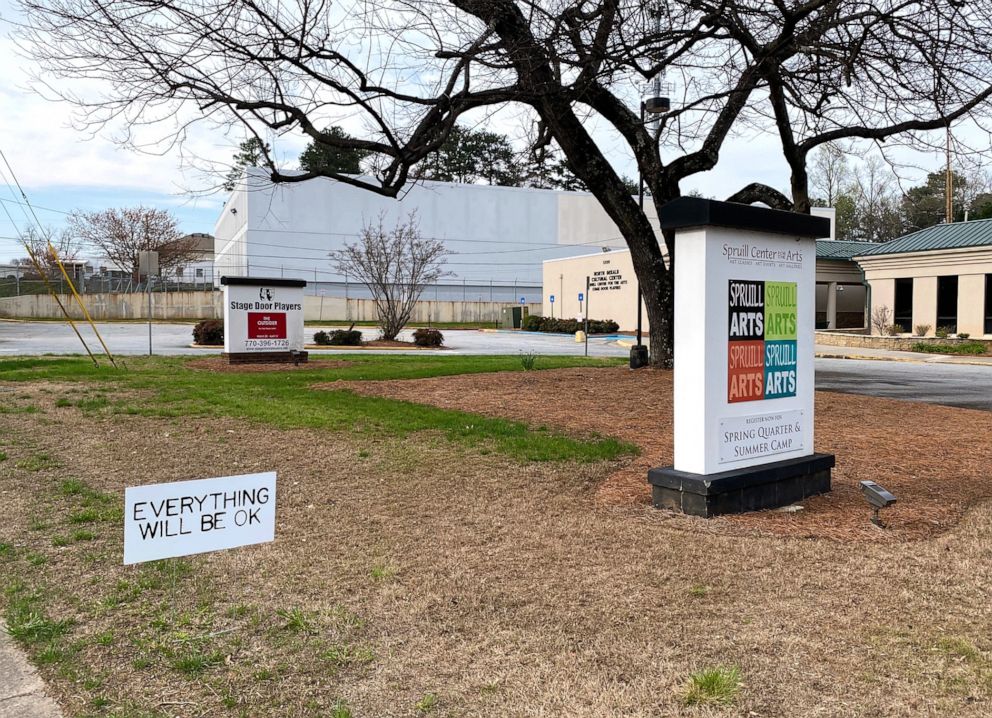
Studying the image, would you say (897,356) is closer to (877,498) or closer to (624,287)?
(624,287)

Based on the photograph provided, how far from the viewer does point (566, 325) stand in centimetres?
4616

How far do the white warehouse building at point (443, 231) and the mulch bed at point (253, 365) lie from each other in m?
40.7

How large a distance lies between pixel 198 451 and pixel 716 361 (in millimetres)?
5237

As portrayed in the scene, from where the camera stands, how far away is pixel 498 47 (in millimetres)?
10594

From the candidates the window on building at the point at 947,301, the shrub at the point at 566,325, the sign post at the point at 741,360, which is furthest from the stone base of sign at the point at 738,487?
the shrub at the point at 566,325

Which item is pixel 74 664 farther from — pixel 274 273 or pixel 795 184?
pixel 274 273

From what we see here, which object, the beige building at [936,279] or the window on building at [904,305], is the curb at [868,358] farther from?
the window on building at [904,305]

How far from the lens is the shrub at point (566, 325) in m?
44.6

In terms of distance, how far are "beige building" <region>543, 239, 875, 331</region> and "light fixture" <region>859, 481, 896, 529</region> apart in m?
36.8

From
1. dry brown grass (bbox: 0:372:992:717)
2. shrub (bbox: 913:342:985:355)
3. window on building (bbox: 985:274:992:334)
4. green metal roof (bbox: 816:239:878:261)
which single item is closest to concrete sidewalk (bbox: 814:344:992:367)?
shrub (bbox: 913:342:985:355)

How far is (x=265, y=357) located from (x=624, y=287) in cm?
2975

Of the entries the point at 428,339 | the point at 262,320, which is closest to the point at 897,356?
the point at 428,339

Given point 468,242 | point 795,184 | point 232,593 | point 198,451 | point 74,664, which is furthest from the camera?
point 468,242

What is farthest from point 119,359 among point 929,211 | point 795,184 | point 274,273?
point 929,211
